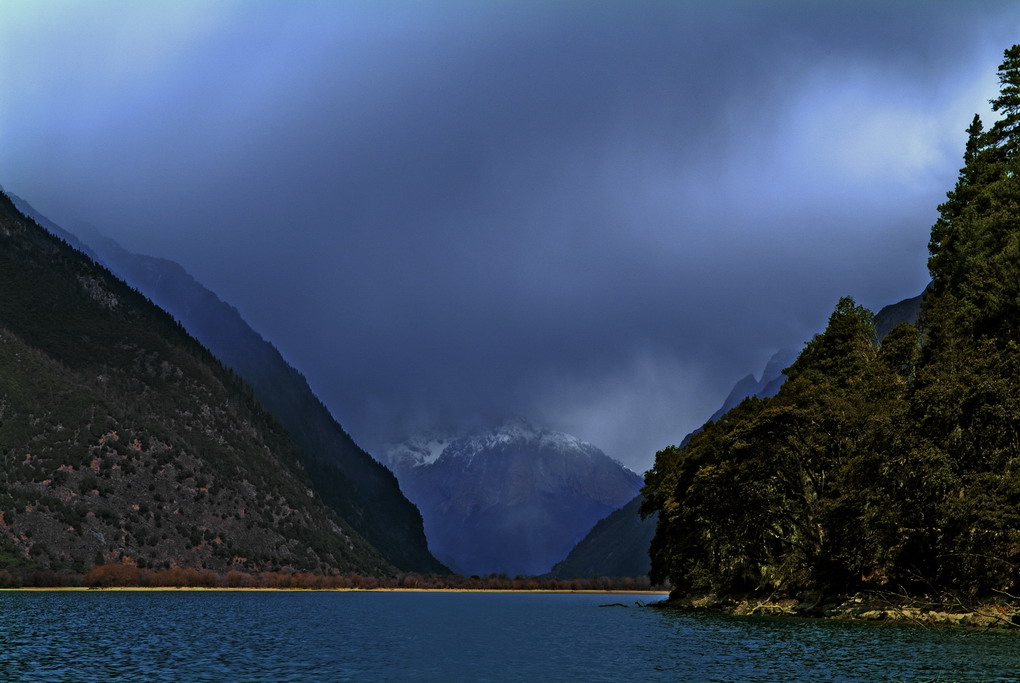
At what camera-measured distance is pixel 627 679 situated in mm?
38781

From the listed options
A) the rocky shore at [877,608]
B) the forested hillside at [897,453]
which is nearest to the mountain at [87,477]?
the forested hillside at [897,453]

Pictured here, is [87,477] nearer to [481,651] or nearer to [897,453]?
[481,651]

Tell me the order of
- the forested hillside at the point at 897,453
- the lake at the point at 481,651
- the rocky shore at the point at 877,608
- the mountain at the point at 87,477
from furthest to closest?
the mountain at the point at 87,477
the forested hillside at the point at 897,453
the rocky shore at the point at 877,608
the lake at the point at 481,651

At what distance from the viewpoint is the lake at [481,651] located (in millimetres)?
38844

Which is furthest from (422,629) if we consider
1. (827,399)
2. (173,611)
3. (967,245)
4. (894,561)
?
(967,245)

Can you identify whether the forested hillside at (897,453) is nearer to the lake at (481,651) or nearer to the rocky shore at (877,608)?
the rocky shore at (877,608)

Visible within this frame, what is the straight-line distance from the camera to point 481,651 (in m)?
53.6

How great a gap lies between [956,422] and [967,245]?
75.5 ft

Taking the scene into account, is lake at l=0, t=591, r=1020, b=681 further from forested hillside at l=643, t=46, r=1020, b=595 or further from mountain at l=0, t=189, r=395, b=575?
mountain at l=0, t=189, r=395, b=575

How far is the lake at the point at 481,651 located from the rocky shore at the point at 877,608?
192cm

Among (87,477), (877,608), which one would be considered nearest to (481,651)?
(877,608)

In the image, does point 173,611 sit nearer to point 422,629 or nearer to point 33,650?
point 422,629

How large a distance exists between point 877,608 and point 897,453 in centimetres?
1545

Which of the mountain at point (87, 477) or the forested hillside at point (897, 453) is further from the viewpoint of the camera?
the mountain at point (87, 477)
